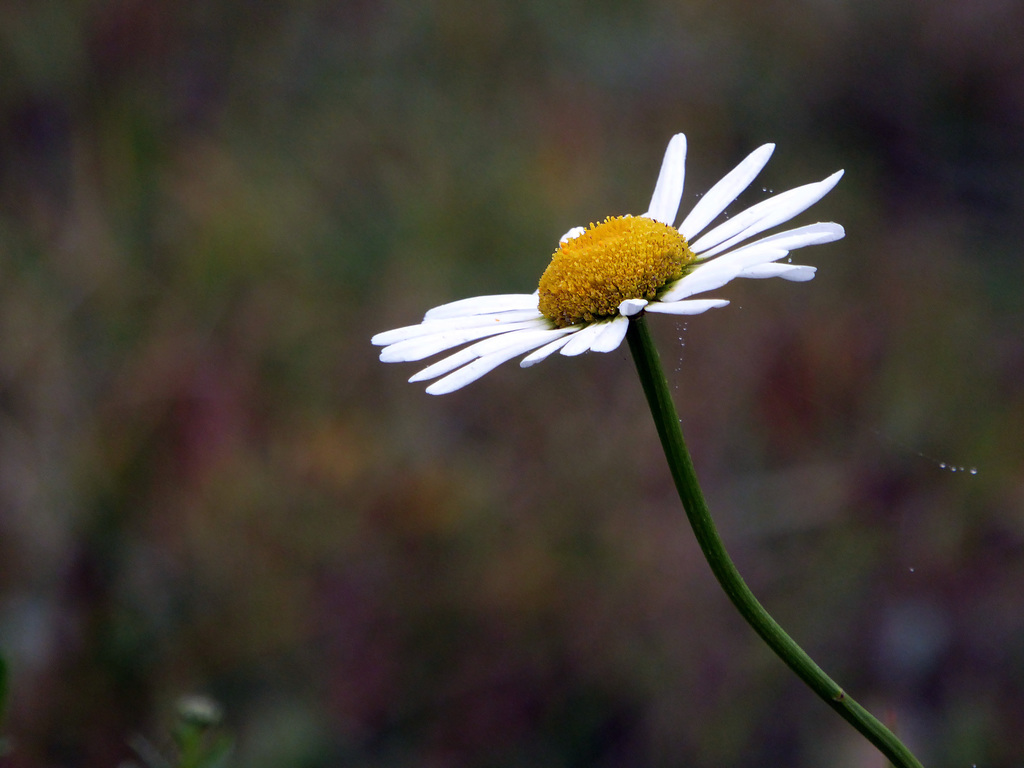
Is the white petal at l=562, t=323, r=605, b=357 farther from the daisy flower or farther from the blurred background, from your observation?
the blurred background

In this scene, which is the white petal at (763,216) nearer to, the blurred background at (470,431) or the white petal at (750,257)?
the white petal at (750,257)

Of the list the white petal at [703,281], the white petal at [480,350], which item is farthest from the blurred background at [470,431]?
the white petal at [703,281]

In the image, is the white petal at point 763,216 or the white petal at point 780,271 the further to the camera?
the white petal at point 763,216

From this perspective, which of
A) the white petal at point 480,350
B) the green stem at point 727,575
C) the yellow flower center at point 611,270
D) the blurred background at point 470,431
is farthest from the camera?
the blurred background at point 470,431

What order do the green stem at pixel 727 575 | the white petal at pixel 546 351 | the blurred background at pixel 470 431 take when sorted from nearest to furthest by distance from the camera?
the green stem at pixel 727 575
the white petal at pixel 546 351
the blurred background at pixel 470 431

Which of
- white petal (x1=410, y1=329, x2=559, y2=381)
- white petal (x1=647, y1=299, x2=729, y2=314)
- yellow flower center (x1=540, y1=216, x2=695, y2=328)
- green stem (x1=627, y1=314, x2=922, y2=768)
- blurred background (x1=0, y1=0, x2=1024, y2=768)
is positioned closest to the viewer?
green stem (x1=627, y1=314, x2=922, y2=768)

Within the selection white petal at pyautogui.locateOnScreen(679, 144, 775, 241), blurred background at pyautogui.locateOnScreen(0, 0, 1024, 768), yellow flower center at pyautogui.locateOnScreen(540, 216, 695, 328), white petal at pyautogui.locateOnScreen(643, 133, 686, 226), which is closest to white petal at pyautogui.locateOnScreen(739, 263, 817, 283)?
yellow flower center at pyautogui.locateOnScreen(540, 216, 695, 328)

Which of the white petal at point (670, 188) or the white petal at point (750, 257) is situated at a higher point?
the white petal at point (670, 188)
